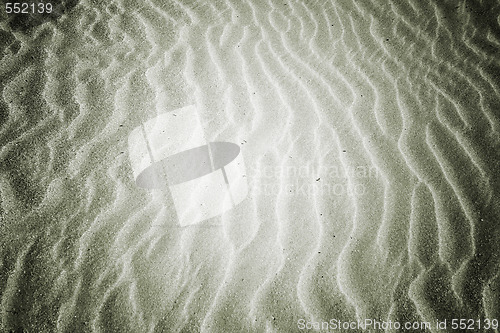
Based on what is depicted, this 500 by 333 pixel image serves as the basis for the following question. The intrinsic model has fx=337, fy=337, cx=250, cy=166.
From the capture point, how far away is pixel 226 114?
3023 mm

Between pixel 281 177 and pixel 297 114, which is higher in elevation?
pixel 297 114

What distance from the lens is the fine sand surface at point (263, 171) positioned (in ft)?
6.86

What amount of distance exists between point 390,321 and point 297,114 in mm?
1770

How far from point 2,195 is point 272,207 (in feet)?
6.48

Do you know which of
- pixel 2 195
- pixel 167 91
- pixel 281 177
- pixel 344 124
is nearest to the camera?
pixel 2 195

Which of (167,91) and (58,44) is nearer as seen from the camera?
(167,91)

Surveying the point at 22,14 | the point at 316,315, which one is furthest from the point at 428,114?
the point at 22,14

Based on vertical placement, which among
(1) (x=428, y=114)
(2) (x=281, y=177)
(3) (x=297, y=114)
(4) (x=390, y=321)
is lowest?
(4) (x=390, y=321)

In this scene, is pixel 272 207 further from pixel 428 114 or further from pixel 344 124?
pixel 428 114

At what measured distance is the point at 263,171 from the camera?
8.81 feet

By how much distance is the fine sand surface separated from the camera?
2090 millimetres

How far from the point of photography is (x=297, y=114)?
3027mm

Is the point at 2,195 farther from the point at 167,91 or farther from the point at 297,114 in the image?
the point at 297,114

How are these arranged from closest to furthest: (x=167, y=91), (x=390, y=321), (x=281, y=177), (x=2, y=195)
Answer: (x=390, y=321), (x=2, y=195), (x=281, y=177), (x=167, y=91)
